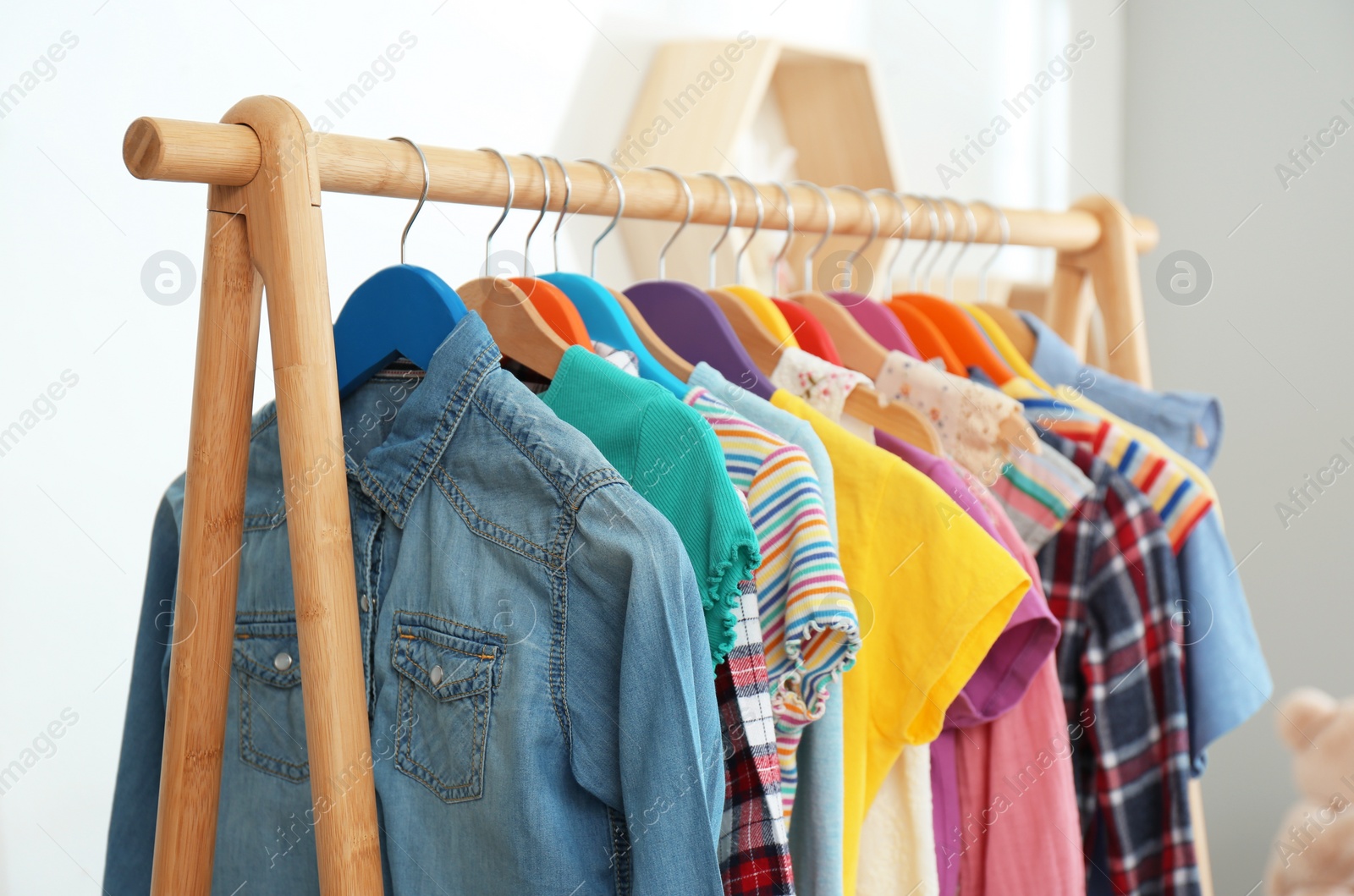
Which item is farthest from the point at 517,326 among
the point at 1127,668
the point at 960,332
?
the point at 1127,668

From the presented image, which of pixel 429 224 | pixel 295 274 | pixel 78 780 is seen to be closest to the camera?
pixel 295 274

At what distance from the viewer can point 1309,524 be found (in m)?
2.03

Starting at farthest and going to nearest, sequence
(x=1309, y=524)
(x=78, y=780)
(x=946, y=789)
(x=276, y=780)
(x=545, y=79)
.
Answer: (x=1309, y=524) < (x=545, y=79) < (x=78, y=780) < (x=946, y=789) < (x=276, y=780)

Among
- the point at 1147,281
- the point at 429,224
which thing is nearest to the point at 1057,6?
the point at 1147,281

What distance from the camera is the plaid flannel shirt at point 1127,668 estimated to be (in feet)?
3.40

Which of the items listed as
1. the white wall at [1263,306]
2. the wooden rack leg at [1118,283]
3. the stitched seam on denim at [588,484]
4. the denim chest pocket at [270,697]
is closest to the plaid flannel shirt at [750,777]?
the stitched seam on denim at [588,484]

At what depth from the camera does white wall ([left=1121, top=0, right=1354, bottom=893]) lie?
1991 millimetres

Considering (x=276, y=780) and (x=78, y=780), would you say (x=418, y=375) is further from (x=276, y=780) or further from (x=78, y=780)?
(x=78, y=780)

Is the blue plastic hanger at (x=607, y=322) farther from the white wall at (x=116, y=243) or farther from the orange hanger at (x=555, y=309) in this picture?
the white wall at (x=116, y=243)

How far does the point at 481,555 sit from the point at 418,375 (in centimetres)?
20

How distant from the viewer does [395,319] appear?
84 centimetres

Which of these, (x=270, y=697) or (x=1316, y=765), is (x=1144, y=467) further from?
(x=270, y=697)

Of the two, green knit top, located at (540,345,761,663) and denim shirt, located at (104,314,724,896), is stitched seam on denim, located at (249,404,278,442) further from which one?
green knit top, located at (540,345,761,663)

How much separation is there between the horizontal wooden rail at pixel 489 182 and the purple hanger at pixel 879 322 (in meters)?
0.08
